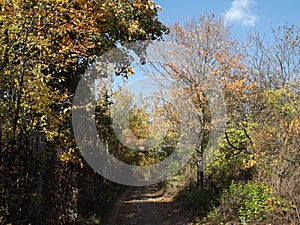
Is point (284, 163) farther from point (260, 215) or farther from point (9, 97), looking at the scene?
point (9, 97)

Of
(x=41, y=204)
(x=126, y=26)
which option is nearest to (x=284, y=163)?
(x=126, y=26)

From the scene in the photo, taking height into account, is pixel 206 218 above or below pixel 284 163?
below

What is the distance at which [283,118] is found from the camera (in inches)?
414

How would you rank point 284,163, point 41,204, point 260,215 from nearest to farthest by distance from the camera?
point 41,204
point 260,215
point 284,163

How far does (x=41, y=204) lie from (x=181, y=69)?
12.7 meters

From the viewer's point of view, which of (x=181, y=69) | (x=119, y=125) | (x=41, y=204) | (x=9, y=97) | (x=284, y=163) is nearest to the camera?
(x=9, y=97)

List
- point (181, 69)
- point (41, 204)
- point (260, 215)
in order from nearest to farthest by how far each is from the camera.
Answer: point (41, 204)
point (260, 215)
point (181, 69)

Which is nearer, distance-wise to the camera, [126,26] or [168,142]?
[126,26]

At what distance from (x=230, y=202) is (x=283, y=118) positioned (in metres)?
3.10

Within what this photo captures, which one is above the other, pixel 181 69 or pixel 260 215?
pixel 181 69

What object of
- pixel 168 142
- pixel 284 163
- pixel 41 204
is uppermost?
pixel 168 142

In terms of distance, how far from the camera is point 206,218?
11.8m

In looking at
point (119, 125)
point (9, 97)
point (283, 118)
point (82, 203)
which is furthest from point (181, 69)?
point (9, 97)

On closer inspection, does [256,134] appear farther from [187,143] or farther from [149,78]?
[149,78]
